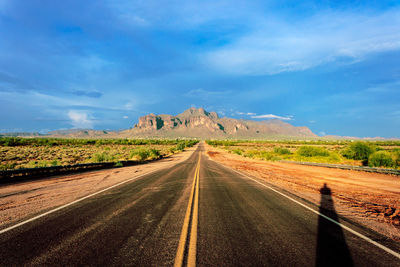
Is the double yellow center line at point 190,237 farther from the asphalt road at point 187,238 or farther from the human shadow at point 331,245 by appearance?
the human shadow at point 331,245

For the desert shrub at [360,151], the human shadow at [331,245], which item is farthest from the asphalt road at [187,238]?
the desert shrub at [360,151]

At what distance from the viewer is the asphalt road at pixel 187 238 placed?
10.6 ft

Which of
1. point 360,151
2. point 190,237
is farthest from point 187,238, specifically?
point 360,151

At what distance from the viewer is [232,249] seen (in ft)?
11.7

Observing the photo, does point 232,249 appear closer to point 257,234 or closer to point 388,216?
point 257,234

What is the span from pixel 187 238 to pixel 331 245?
9.97 ft

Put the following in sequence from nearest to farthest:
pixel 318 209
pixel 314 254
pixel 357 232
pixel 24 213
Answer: pixel 314 254
pixel 357 232
pixel 24 213
pixel 318 209

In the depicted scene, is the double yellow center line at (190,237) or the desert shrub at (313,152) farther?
the desert shrub at (313,152)

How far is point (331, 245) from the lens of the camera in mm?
3842

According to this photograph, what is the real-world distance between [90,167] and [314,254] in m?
17.3

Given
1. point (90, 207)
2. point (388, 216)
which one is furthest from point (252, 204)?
point (90, 207)

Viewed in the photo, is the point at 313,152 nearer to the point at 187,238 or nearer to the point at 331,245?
the point at 331,245

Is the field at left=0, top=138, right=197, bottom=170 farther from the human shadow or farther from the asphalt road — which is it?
the human shadow

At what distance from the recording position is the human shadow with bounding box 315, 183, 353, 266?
330 cm
